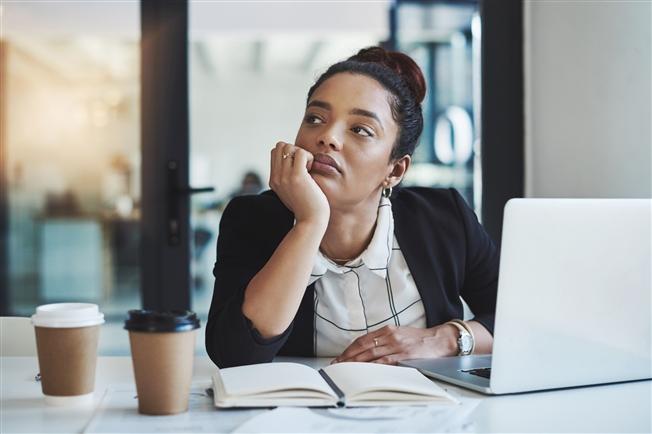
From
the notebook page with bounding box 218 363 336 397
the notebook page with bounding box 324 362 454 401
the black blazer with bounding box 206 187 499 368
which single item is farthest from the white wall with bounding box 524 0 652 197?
the notebook page with bounding box 218 363 336 397

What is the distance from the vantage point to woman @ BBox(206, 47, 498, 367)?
1392 millimetres

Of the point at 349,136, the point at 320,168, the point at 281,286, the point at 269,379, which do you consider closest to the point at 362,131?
the point at 349,136

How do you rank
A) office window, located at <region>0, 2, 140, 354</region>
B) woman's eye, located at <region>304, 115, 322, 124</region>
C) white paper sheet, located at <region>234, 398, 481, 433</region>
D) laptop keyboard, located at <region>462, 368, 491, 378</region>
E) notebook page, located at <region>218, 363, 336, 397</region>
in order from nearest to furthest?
white paper sheet, located at <region>234, 398, 481, 433</region>
notebook page, located at <region>218, 363, 336, 397</region>
laptop keyboard, located at <region>462, 368, 491, 378</region>
woman's eye, located at <region>304, 115, 322, 124</region>
office window, located at <region>0, 2, 140, 354</region>

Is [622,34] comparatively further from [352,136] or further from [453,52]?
[453,52]

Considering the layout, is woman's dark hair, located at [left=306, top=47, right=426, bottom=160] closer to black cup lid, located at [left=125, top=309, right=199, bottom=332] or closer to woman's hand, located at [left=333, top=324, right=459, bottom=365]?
woman's hand, located at [left=333, top=324, right=459, bottom=365]

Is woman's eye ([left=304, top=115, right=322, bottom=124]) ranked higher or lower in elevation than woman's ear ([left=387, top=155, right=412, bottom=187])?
higher

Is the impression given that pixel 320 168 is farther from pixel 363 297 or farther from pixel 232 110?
pixel 232 110

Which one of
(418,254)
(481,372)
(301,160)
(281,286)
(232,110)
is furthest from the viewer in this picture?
(232,110)

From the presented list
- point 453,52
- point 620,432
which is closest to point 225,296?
point 620,432

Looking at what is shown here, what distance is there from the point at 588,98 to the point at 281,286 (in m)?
1.50

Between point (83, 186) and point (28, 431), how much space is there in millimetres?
2587

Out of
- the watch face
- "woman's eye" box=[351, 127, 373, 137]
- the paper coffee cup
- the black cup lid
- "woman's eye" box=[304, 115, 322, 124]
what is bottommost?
the watch face

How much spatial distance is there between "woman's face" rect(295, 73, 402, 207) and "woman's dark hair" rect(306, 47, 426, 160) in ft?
0.09

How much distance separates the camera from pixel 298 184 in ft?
4.70
